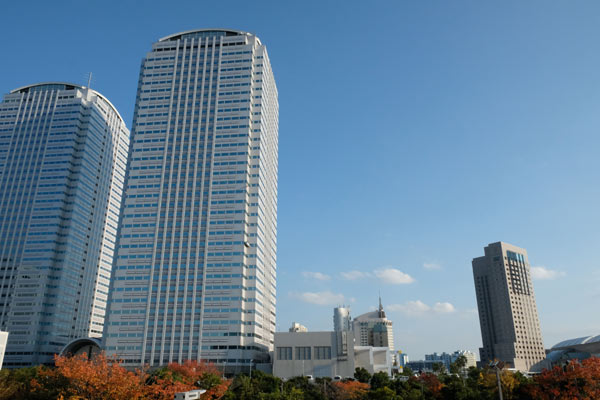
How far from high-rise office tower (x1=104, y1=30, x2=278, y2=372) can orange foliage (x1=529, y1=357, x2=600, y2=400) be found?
93653mm

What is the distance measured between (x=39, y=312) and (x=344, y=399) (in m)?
162

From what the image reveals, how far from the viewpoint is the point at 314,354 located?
456 ft

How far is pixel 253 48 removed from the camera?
173750mm

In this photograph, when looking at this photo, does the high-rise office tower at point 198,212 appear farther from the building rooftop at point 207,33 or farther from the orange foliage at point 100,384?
the orange foliage at point 100,384

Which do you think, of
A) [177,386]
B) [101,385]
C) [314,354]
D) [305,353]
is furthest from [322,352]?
[101,385]

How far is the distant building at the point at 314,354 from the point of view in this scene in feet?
448

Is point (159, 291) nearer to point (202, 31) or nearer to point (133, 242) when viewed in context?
point (133, 242)

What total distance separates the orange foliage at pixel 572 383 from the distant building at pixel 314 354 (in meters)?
78.6

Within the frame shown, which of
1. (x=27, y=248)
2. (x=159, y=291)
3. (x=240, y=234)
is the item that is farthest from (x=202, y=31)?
(x=27, y=248)

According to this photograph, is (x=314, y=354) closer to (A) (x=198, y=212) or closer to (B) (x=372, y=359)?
(B) (x=372, y=359)

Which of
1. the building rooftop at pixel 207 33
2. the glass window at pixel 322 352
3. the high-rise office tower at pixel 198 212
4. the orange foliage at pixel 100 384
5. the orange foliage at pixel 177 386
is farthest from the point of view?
the building rooftop at pixel 207 33

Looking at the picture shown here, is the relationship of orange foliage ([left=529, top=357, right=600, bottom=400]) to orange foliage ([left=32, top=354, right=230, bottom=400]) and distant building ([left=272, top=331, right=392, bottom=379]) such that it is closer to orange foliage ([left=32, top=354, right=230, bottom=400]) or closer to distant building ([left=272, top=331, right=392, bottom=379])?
orange foliage ([left=32, top=354, right=230, bottom=400])

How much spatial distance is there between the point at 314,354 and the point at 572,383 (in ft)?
291

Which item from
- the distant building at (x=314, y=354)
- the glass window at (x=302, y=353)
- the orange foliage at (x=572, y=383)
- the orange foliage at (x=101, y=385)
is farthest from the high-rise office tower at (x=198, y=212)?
the orange foliage at (x=572, y=383)
